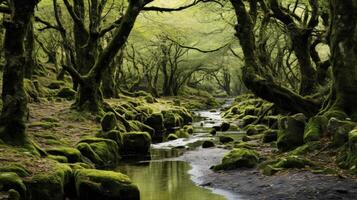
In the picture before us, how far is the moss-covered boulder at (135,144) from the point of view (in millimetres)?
19891

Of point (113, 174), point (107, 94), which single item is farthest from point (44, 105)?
point (113, 174)

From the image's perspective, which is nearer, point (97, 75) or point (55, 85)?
point (97, 75)

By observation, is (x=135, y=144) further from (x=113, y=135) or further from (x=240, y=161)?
(x=240, y=161)

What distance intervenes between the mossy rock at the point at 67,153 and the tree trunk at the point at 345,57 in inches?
322

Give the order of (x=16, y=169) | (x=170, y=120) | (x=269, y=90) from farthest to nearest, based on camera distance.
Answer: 1. (x=170, y=120)
2. (x=269, y=90)
3. (x=16, y=169)

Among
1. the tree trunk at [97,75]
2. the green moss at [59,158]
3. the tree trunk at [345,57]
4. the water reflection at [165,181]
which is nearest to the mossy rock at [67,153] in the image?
the green moss at [59,158]

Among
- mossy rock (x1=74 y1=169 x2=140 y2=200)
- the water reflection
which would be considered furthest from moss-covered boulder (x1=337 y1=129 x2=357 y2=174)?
mossy rock (x1=74 y1=169 x2=140 y2=200)

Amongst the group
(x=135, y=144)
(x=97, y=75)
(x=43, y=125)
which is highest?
(x=97, y=75)

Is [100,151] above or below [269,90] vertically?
below

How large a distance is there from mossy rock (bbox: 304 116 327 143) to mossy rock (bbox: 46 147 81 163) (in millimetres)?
7144

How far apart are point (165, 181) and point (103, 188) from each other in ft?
10.6

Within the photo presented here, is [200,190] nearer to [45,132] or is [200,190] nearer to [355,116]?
[355,116]

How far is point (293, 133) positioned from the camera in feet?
52.5

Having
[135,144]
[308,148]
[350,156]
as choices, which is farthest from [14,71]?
[350,156]
